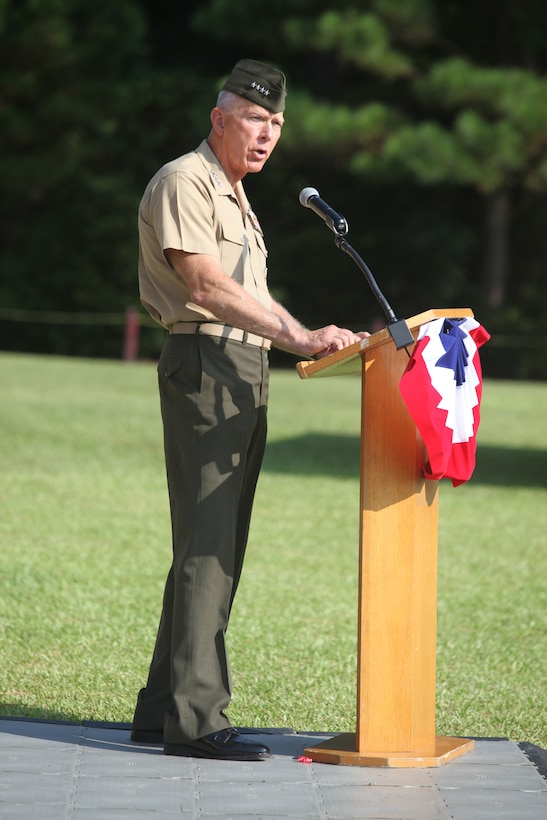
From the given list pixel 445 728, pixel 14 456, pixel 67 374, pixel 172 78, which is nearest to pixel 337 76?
pixel 172 78

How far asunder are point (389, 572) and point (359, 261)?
81 centimetres

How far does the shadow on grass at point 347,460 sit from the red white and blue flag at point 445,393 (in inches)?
276

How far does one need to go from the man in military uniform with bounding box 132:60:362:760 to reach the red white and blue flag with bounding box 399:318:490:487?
20 cm

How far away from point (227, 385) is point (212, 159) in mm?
624

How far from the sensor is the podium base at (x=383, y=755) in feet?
10.7

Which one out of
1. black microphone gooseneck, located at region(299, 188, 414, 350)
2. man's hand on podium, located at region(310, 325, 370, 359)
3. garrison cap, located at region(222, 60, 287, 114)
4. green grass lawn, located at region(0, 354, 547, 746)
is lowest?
green grass lawn, located at region(0, 354, 547, 746)

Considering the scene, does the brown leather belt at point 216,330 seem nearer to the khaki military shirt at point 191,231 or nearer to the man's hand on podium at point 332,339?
the khaki military shirt at point 191,231

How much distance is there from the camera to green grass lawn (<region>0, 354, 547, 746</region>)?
4.47 metres

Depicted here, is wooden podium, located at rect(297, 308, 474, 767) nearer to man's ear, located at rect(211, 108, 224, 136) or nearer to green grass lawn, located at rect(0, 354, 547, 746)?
man's ear, located at rect(211, 108, 224, 136)

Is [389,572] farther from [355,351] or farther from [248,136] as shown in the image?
[248,136]

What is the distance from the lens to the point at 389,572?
3279 millimetres

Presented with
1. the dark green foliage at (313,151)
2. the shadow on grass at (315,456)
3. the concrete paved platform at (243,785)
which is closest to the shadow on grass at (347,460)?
the shadow on grass at (315,456)

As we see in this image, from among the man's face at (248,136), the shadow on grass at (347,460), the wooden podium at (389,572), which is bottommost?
the shadow on grass at (347,460)

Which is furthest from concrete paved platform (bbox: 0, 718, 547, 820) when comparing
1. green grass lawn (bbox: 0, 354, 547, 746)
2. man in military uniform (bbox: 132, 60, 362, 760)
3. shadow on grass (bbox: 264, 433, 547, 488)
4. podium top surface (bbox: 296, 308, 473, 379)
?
shadow on grass (bbox: 264, 433, 547, 488)
